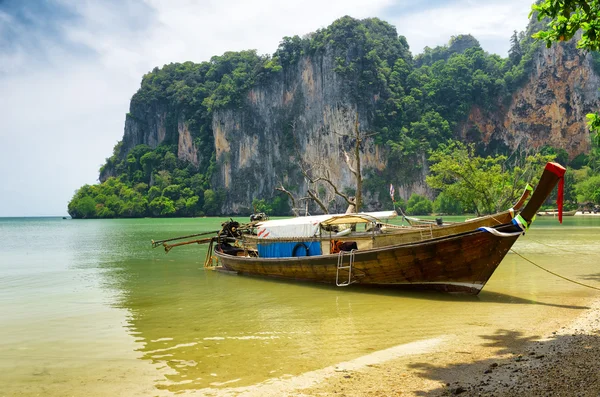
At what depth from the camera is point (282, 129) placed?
99375mm

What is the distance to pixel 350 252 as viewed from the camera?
11992 mm

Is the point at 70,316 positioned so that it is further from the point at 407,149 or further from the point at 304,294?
the point at 407,149

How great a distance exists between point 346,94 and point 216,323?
84.4 metres

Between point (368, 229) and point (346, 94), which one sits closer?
point (368, 229)

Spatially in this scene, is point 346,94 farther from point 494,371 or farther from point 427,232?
point 494,371

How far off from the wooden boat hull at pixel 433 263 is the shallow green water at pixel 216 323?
331 millimetres

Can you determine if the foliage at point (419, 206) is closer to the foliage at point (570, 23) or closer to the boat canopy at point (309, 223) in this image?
the boat canopy at point (309, 223)

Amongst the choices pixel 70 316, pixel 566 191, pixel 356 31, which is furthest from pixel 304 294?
pixel 356 31

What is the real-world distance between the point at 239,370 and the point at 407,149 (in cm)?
8143

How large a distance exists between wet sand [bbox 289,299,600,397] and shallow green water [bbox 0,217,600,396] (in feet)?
2.54

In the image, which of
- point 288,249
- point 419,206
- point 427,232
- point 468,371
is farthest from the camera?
point 419,206

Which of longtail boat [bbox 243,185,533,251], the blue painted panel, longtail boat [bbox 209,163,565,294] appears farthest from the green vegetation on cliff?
longtail boat [bbox 209,163,565,294]

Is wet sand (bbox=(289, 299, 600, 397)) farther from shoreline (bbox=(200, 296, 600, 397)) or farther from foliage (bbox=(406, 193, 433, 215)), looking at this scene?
foliage (bbox=(406, 193, 433, 215))

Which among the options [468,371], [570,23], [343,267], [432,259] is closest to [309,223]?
[343,267]
